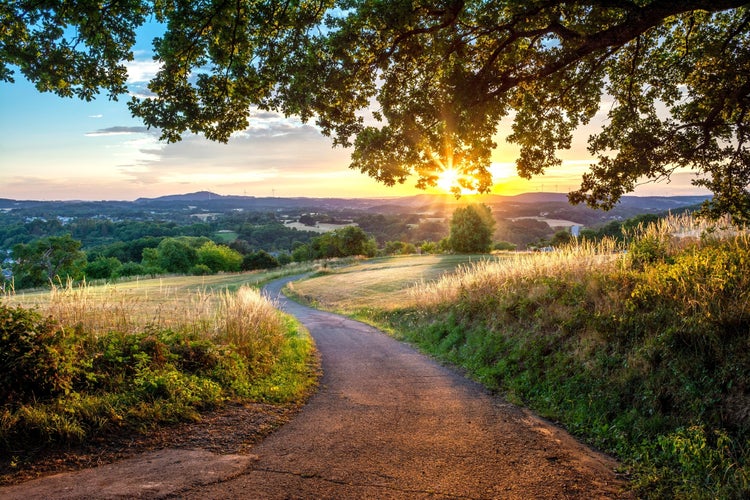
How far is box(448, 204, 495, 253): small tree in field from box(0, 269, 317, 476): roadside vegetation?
238 feet

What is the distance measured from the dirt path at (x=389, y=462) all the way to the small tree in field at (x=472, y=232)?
7353cm

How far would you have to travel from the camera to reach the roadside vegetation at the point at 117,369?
5.45 meters

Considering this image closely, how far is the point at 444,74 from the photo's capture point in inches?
389

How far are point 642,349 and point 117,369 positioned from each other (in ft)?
28.0

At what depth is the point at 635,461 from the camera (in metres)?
A: 5.32

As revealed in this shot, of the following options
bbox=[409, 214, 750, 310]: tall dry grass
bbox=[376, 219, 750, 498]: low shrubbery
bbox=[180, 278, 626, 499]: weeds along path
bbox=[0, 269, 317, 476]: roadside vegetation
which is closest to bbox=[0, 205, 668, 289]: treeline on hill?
bbox=[409, 214, 750, 310]: tall dry grass

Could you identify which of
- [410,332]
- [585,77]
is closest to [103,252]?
[410,332]

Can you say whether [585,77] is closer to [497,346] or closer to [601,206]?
[601,206]

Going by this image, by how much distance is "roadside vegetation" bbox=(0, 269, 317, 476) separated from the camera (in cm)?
545

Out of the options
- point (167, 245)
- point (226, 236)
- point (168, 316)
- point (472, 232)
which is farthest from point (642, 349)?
point (226, 236)

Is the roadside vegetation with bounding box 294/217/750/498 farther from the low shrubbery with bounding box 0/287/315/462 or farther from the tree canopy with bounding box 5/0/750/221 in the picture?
the low shrubbery with bounding box 0/287/315/462

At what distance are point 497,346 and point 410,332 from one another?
5.78 meters

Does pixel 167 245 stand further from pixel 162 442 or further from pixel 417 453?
pixel 417 453

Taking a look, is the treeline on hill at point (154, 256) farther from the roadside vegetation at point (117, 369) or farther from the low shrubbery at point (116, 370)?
the low shrubbery at point (116, 370)
